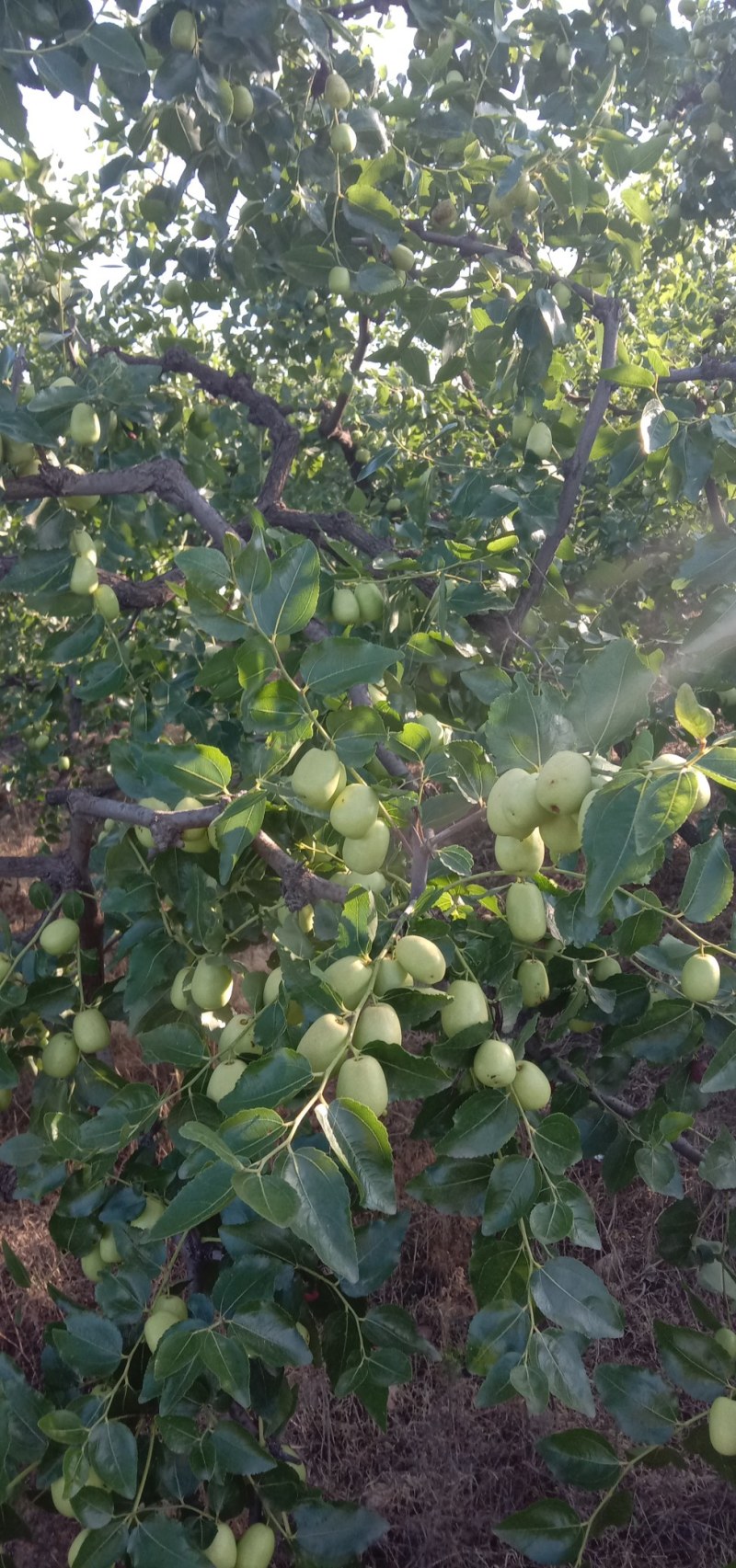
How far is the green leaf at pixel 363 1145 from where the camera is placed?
811 mm

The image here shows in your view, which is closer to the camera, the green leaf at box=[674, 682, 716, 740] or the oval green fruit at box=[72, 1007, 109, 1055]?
the green leaf at box=[674, 682, 716, 740]

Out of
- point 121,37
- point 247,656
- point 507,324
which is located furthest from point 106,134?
point 247,656

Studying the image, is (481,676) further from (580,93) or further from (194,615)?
(580,93)

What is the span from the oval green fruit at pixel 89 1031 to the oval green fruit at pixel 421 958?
67 cm

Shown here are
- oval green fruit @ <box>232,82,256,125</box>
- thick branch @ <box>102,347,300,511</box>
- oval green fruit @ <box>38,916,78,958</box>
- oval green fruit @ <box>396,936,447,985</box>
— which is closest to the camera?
oval green fruit @ <box>396,936,447,985</box>

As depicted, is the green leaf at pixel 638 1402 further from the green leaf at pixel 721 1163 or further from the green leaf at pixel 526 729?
the green leaf at pixel 526 729

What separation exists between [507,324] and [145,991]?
1359mm

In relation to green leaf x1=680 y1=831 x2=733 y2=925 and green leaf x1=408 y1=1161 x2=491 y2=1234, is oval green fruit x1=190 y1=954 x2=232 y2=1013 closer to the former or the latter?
green leaf x1=408 y1=1161 x2=491 y2=1234

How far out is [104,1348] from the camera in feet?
3.99

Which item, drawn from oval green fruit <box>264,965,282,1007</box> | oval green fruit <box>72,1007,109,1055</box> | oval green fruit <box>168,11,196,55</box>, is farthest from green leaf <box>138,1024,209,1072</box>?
oval green fruit <box>168,11,196,55</box>

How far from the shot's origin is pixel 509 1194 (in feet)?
3.34

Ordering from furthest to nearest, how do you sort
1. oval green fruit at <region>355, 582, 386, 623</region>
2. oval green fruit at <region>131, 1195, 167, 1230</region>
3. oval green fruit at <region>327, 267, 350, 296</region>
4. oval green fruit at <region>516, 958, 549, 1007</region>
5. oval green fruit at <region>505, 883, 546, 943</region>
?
1. oval green fruit at <region>327, 267, 350, 296</region>
2. oval green fruit at <region>355, 582, 386, 623</region>
3. oval green fruit at <region>131, 1195, 167, 1230</region>
4. oval green fruit at <region>516, 958, 549, 1007</region>
5. oval green fruit at <region>505, 883, 546, 943</region>

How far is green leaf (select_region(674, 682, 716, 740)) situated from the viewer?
824 mm

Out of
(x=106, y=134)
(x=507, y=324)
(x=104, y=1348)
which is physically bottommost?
(x=104, y=1348)
